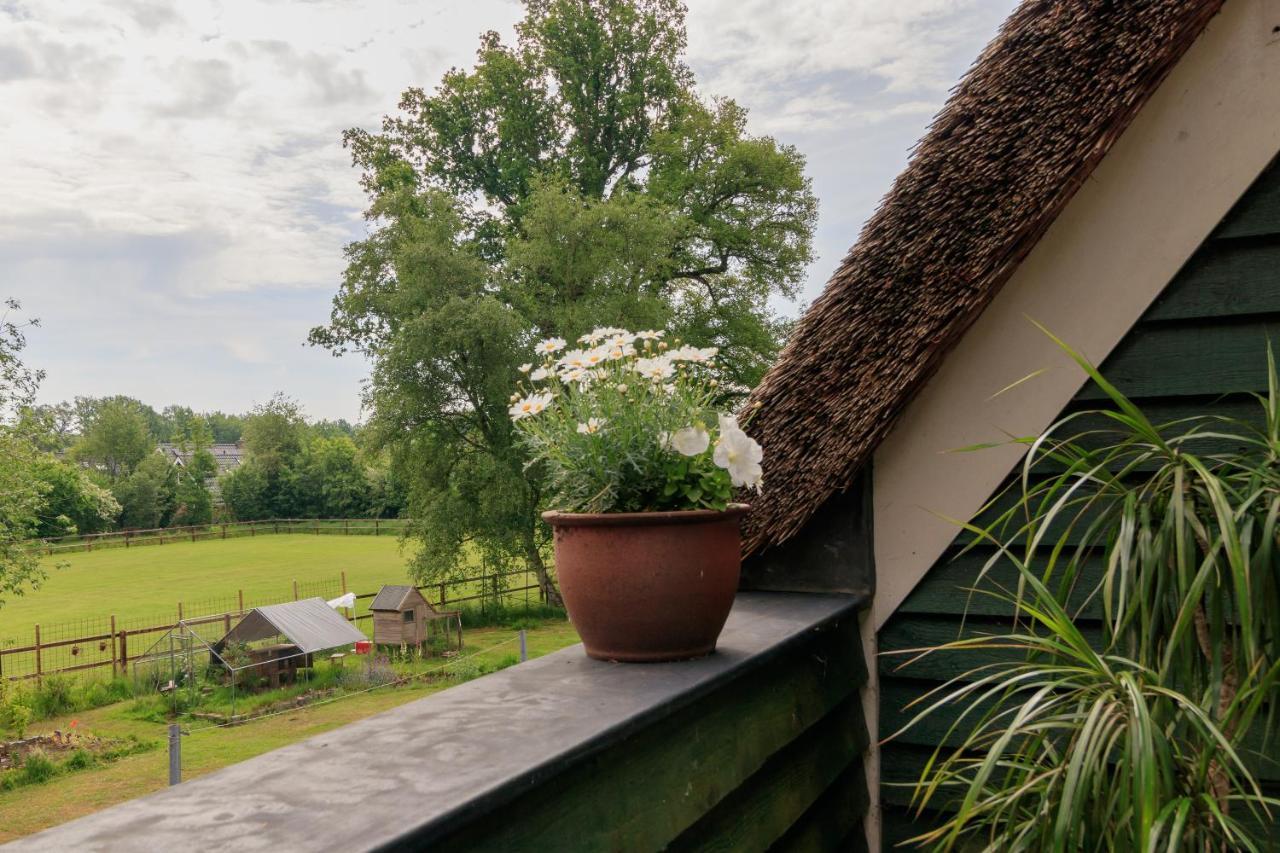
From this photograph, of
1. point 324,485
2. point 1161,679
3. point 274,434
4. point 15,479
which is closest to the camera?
point 1161,679

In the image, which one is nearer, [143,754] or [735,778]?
[735,778]

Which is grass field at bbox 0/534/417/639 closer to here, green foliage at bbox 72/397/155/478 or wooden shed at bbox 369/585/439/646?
wooden shed at bbox 369/585/439/646

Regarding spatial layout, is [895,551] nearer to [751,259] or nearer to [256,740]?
[256,740]

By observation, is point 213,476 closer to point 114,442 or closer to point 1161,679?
point 114,442

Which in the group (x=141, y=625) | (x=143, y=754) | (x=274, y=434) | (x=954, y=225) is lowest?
(x=143, y=754)

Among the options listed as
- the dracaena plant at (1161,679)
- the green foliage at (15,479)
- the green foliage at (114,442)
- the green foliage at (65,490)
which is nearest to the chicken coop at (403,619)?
the green foliage at (65,490)

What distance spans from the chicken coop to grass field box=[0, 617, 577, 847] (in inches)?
75.9

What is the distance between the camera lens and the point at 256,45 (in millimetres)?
26375

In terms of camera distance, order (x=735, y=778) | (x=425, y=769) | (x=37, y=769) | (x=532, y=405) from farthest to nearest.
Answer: (x=37, y=769)
(x=532, y=405)
(x=735, y=778)
(x=425, y=769)

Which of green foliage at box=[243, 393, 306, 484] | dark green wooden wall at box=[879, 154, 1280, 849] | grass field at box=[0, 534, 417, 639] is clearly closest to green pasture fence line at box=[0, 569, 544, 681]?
grass field at box=[0, 534, 417, 639]

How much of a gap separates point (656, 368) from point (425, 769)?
700mm

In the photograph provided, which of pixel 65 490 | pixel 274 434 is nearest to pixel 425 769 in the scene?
pixel 65 490

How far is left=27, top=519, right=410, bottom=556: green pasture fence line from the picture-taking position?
3147 centimetres

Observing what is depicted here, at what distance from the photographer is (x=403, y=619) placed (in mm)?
15258
